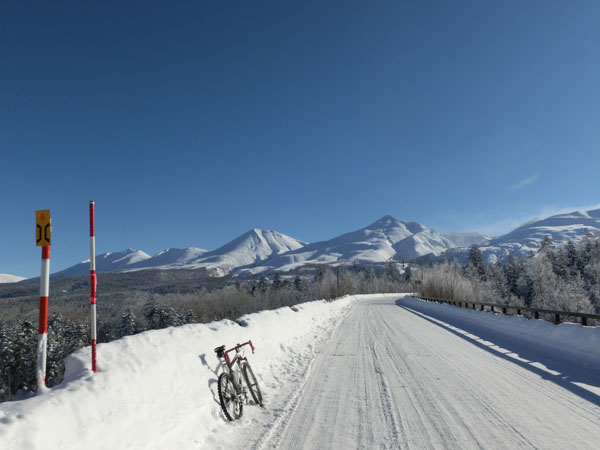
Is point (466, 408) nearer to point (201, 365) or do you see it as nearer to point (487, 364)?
point (487, 364)

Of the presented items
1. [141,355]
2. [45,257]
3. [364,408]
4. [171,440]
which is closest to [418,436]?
[364,408]

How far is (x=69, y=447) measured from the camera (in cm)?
279

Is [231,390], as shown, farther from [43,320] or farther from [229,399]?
[43,320]

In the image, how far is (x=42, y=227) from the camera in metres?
3.81

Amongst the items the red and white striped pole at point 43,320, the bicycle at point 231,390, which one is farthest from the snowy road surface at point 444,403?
the red and white striped pole at point 43,320

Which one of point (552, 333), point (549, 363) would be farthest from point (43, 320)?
point (552, 333)

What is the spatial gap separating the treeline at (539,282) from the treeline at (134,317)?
17.5 m

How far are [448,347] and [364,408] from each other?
6.59 m

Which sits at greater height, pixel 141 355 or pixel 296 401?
pixel 141 355

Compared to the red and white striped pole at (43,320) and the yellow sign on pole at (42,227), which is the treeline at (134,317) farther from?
the yellow sign on pole at (42,227)

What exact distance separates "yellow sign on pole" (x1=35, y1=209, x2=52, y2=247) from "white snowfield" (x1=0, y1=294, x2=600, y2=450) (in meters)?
1.30

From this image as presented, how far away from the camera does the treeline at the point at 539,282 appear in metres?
44.6

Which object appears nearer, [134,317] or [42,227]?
[42,227]

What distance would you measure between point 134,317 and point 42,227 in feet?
167
